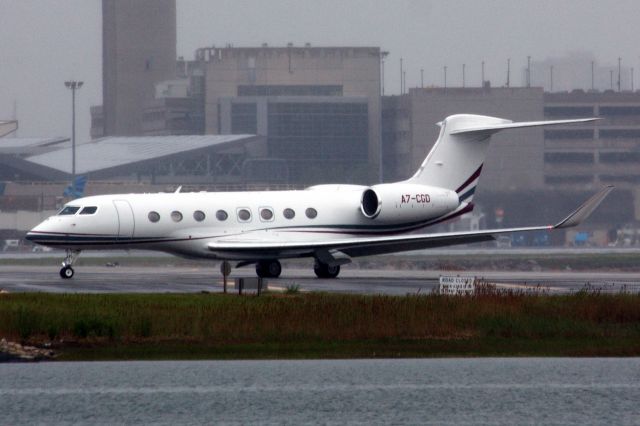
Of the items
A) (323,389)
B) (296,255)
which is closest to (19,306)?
(323,389)

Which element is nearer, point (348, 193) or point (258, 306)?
point (258, 306)

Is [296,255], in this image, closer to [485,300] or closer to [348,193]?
[348,193]

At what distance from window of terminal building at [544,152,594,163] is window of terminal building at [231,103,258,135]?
116 ft

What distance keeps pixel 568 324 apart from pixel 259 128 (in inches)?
5354

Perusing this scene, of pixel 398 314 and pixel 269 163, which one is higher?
pixel 269 163

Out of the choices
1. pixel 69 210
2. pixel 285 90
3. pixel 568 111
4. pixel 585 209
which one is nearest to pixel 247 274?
pixel 69 210

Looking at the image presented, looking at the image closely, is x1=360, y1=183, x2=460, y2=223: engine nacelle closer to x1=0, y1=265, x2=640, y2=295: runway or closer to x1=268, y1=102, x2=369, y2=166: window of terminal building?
x1=0, y1=265, x2=640, y2=295: runway

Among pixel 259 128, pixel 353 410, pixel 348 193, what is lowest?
pixel 353 410

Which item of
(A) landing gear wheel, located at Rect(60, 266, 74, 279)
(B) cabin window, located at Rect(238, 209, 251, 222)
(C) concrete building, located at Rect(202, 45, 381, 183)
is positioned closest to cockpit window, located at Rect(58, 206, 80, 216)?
(A) landing gear wheel, located at Rect(60, 266, 74, 279)

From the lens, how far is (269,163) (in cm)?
15062

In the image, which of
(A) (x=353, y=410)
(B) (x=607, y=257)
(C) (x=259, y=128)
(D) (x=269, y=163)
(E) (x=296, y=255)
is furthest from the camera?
(C) (x=259, y=128)

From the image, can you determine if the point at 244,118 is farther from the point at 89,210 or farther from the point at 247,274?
the point at 89,210

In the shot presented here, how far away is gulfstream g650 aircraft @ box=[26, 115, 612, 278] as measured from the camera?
47.8 m

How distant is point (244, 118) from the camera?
16825 centimetres
